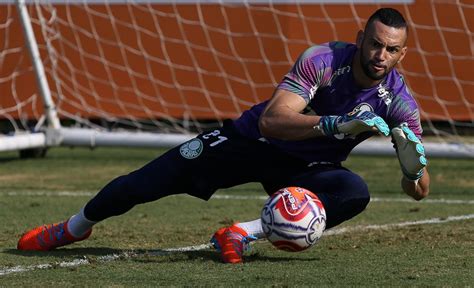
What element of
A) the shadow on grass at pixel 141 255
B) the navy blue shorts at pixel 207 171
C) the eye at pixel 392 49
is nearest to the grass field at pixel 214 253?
the shadow on grass at pixel 141 255

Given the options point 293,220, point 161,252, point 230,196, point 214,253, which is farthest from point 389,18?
point 230,196

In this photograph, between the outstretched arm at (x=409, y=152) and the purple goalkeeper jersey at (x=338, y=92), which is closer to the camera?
the outstretched arm at (x=409, y=152)

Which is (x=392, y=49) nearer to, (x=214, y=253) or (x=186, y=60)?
(x=214, y=253)

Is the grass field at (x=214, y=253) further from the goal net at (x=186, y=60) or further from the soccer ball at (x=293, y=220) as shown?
the goal net at (x=186, y=60)

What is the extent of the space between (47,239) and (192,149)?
88cm

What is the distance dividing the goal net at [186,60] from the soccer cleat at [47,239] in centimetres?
570

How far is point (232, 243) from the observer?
5.21m

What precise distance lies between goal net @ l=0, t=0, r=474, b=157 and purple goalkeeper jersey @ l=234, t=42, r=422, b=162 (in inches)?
231

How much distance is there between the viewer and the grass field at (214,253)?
4707 mm

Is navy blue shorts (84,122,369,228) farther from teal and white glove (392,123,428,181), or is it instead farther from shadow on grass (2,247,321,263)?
teal and white glove (392,123,428,181)

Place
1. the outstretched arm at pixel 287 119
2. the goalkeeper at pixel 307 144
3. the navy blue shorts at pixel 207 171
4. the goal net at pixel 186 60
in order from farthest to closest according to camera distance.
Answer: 1. the goal net at pixel 186 60
2. the navy blue shorts at pixel 207 171
3. the goalkeeper at pixel 307 144
4. the outstretched arm at pixel 287 119

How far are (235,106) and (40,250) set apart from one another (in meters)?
6.96

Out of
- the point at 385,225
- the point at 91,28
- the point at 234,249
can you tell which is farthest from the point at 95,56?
the point at 234,249

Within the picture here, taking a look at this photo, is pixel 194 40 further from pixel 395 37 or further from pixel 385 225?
pixel 395 37
